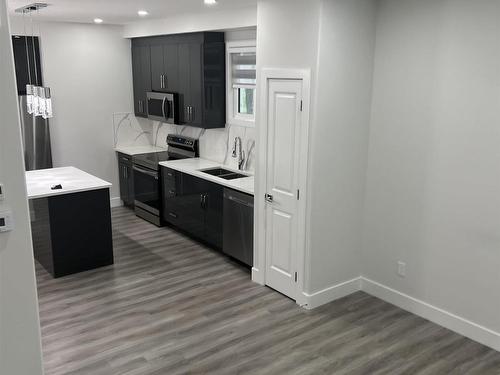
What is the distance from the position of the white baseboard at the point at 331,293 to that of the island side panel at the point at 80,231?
2240 mm

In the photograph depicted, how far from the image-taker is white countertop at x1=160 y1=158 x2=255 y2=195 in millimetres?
4840

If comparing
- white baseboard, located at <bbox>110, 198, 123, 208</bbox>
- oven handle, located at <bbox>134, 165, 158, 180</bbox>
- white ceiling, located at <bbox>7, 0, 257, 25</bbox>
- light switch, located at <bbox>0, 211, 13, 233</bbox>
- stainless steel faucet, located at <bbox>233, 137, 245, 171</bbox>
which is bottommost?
white baseboard, located at <bbox>110, 198, 123, 208</bbox>

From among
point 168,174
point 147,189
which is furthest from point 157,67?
point 147,189

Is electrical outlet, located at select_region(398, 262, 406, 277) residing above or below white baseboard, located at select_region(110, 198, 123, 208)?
above

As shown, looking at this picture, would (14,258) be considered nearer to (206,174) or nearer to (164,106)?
(206,174)

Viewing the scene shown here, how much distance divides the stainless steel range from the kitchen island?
1261 mm

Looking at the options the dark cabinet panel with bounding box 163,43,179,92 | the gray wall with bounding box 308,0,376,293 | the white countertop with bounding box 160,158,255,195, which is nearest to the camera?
the gray wall with bounding box 308,0,376,293

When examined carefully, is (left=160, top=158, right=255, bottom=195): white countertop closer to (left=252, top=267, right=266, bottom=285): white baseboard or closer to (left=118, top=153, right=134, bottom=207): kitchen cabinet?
(left=252, top=267, right=266, bottom=285): white baseboard

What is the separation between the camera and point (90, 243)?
492 cm

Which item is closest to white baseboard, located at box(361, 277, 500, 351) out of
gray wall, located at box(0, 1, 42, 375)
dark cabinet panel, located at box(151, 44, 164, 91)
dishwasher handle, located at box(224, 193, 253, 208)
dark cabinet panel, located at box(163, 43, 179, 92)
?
dishwasher handle, located at box(224, 193, 253, 208)

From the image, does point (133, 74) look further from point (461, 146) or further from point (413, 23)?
point (461, 146)

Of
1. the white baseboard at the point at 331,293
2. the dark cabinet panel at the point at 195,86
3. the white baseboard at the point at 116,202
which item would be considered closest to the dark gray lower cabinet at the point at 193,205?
the dark cabinet panel at the point at 195,86

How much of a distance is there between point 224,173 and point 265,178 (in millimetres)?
1472

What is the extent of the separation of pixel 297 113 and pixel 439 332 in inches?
82.2
